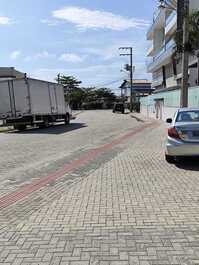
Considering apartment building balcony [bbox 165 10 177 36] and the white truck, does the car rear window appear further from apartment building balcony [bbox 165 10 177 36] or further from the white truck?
apartment building balcony [bbox 165 10 177 36]

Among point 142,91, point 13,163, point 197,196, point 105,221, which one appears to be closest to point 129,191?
point 197,196

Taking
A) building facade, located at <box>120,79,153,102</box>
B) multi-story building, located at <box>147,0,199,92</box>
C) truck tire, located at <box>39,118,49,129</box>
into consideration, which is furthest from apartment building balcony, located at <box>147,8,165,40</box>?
building facade, located at <box>120,79,153,102</box>

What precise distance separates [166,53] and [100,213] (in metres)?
42.4

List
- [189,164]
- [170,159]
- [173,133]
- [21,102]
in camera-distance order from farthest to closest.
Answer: [21,102] < [170,159] < [189,164] < [173,133]

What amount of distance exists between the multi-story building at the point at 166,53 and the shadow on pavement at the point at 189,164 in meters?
17.7

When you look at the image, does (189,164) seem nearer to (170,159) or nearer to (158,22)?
(170,159)

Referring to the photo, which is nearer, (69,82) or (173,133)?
(173,133)

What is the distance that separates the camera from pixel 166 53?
151 ft

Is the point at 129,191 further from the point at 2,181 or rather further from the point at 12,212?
the point at 2,181

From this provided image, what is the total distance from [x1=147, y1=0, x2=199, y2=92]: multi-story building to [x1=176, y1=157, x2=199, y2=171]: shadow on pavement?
17653mm

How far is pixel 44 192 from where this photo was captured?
746cm

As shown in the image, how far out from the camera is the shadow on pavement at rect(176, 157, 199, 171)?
9.84 metres

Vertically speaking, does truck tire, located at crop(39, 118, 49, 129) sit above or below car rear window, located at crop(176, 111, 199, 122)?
below

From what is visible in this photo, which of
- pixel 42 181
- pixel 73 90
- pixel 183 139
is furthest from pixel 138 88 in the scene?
pixel 42 181
